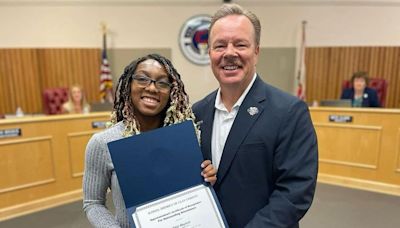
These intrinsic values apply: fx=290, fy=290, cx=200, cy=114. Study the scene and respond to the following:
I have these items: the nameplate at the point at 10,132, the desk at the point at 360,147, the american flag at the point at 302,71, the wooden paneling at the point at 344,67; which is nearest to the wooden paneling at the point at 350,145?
the desk at the point at 360,147

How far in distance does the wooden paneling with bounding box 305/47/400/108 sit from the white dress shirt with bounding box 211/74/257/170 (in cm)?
567

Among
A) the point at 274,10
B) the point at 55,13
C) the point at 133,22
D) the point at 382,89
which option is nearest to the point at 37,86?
the point at 55,13

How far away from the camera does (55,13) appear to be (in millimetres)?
5703

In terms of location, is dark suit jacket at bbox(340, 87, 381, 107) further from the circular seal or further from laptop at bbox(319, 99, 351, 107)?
the circular seal

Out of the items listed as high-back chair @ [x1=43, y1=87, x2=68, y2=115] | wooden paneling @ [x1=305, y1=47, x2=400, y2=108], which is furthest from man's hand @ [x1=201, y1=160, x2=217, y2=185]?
wooden paneling @ [x1=305, y1=47, x2=400, y2=108]

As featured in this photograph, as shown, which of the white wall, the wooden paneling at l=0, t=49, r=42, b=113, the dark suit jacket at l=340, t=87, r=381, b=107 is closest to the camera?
the dark suit jacket at l=340, t=87, r=381, b=107

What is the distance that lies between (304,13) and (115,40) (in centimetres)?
404

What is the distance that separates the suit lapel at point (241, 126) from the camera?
1171 millimetres

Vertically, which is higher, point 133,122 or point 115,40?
point 115,40

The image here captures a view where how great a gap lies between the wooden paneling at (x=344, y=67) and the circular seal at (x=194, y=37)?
2.29 meters

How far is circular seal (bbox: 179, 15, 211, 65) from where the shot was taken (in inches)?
244

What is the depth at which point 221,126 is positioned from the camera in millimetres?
1277

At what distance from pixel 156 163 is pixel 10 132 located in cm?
302

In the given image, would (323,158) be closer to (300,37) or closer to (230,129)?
(300,37)
